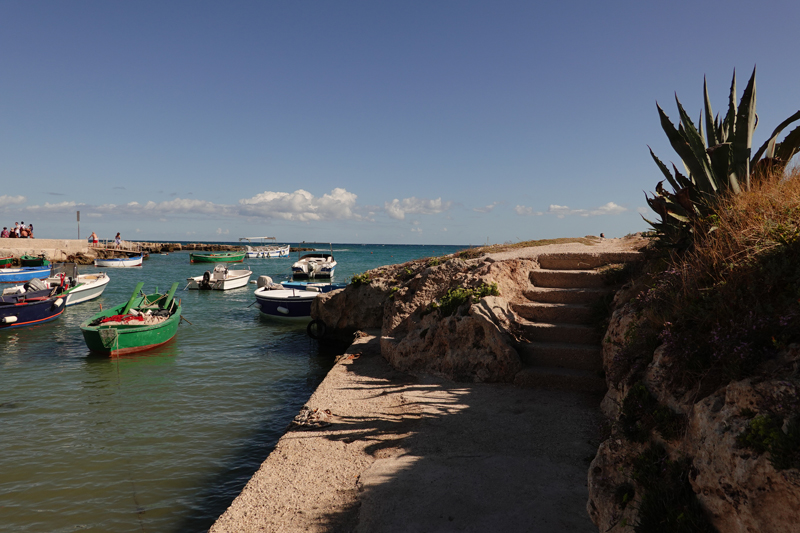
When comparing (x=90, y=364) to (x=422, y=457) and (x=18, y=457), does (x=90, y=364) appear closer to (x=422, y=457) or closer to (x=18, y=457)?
(x=18, y=457)

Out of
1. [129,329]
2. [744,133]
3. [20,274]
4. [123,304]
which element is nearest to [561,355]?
[744,133]

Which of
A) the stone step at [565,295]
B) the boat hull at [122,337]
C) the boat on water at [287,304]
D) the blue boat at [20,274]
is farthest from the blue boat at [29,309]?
the stone step at [565,295]

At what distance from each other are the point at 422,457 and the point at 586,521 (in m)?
2.07

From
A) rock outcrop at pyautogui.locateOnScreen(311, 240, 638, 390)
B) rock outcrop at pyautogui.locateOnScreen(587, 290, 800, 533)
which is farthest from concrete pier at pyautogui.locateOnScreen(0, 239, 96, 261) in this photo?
rock outcrop at pyautogui.locateOnScreen(587, 290, 800, 533)

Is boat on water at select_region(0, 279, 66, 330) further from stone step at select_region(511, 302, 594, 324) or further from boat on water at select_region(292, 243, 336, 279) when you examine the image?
boat on water at select_region(292, 243, 336, 279)

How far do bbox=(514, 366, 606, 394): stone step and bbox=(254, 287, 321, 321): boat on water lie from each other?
1456 cm

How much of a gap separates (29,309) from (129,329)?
791cm

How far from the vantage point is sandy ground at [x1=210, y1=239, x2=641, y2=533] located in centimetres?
454

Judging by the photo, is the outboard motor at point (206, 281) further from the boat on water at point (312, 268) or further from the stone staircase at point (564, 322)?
the stone staircase at point (564, 322)

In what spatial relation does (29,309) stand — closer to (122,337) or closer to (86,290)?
(122,337)

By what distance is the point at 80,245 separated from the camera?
57.3m

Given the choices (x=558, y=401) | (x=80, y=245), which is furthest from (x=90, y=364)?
(x=80, y=245)

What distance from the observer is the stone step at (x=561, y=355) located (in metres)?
7.86

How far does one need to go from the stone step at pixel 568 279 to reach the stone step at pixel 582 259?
1.24 ft
